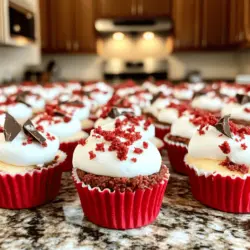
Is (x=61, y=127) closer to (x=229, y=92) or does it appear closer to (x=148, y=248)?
(x=148, y=248)

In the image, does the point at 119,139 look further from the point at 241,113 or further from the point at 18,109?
the point at 18,109

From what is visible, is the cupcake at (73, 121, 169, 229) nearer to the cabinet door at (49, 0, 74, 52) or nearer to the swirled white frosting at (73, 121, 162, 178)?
the swirled white frosting at (73, 121, 162, 178)

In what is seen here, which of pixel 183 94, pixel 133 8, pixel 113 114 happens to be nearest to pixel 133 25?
pixel 133 8

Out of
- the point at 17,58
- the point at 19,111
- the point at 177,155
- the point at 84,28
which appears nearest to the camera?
the point at 177,155

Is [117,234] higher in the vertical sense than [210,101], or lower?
lower

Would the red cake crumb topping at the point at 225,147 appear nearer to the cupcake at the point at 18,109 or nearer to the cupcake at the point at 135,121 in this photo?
the cupcake at the point at 135,121

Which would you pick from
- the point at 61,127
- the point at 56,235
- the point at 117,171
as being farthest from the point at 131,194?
the point at 61,127
